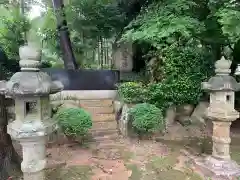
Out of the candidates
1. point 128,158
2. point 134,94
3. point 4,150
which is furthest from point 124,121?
point 4,150

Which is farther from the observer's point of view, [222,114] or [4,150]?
[222,114]

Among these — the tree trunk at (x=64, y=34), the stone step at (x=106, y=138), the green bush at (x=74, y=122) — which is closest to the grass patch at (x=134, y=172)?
the green bush at (x=74, y=122)

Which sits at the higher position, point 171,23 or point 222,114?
point 171,23

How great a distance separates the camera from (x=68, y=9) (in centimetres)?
830

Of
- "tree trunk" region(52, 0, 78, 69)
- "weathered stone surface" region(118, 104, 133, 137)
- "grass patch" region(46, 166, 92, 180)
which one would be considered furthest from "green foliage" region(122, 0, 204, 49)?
"tree trunk" region(52, 0, 78, 69)

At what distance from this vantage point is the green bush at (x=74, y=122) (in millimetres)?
4910

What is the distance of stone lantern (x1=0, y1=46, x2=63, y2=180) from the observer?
2754 millimetres

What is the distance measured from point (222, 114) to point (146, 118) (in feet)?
5.74

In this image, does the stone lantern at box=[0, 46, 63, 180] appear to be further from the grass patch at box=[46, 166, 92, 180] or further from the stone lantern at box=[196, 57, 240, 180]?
the stone lantern at box=[196, 57, 240, 180]

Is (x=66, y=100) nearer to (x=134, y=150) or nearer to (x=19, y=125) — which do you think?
(x=134, y=150)

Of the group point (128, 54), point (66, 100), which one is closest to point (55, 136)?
point (66, 100)

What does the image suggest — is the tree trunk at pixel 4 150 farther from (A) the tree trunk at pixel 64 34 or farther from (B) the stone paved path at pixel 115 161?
(A) the tree trunk at pixel 64 34

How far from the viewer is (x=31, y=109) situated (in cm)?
297

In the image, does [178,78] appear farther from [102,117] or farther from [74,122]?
[74,122]
